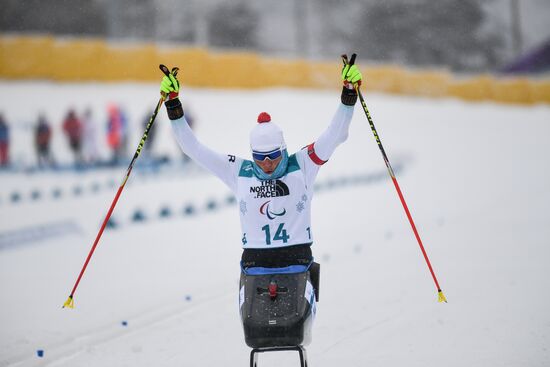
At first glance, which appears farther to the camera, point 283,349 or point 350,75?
point 350,75

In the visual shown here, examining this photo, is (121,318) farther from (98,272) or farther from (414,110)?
(414,110)

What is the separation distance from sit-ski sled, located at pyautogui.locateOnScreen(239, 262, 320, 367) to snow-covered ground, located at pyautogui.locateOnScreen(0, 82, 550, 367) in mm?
1186

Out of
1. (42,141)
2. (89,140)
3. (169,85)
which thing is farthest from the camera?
(89,140)

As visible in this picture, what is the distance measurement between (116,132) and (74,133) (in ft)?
4.32

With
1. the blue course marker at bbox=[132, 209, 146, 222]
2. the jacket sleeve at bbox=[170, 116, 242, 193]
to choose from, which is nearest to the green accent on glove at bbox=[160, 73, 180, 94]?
the jacket sleeve at bbox=[170, 116, 242, 193]

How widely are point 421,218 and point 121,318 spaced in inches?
301

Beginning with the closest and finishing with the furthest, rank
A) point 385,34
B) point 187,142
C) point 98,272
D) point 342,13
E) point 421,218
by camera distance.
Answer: point 187,142 → point 98,272 → point 421,218 → point 385,34 → point 342,13

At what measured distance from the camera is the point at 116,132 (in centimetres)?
2245

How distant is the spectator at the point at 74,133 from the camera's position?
71.4 feet

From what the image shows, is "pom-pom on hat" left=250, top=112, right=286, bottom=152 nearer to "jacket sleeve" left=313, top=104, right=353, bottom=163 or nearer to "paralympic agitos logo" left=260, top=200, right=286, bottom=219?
"jacket sleeve" left=313, top=104, right=353, bottom=163

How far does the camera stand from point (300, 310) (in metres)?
4.87

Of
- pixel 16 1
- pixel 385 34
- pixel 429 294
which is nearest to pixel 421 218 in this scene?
pixel 429 294

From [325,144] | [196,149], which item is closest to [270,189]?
[325,144]

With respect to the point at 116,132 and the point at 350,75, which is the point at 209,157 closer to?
the point at 350,75
